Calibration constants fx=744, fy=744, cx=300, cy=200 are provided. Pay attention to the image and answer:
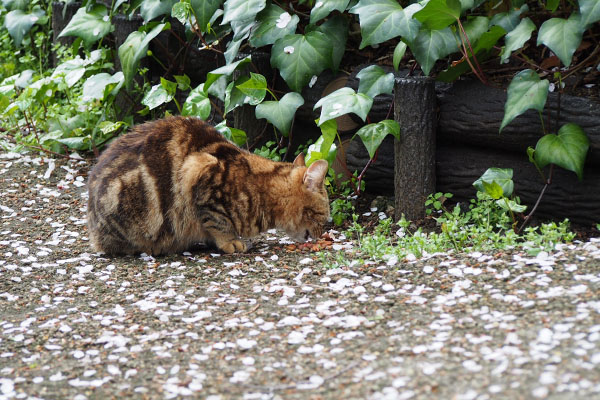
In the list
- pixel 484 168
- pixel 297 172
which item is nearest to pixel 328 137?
pixel 297 172

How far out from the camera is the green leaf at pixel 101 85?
19.7 feet

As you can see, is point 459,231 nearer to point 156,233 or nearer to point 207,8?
point 156,233

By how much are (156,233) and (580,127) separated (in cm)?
253

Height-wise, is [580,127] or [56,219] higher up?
[580,127]

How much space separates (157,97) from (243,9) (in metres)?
1.09

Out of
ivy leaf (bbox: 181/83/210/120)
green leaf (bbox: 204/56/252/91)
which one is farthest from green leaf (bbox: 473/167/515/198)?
ivy leaf (bbox: 181/83/210/120)

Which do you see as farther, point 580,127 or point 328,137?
point 328,137

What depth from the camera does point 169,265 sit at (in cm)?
439

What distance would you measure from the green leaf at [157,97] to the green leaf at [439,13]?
2.16 meters

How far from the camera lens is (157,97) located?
5.63 metres

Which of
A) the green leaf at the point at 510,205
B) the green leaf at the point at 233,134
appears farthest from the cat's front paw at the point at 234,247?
the green leaf at the point at 510,205

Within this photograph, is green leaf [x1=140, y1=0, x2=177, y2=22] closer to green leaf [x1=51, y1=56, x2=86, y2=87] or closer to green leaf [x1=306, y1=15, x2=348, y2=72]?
green leaf [x1=51, y1=56, x2=86, y2=87]

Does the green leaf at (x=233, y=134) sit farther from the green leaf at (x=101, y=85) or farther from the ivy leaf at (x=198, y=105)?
the green leaf at (x=101, y=85)

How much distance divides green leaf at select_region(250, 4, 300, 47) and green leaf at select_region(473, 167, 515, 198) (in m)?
1.62
